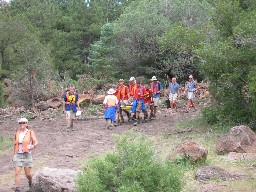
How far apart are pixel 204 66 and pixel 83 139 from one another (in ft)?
15.1

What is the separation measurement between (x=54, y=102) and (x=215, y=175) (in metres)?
17.4

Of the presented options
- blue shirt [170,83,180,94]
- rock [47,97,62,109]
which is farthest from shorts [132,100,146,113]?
rock [47,97,62,109]

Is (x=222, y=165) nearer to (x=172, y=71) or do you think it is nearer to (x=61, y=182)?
(x=61, y=182)

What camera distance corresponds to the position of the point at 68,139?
1535 centimetres

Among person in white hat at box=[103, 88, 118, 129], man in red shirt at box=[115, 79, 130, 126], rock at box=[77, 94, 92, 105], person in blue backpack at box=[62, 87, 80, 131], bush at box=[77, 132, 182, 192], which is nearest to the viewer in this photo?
bush at box=[77, 132, 182, 192]

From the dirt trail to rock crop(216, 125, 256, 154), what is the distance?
3174 mm

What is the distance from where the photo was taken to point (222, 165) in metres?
10.6

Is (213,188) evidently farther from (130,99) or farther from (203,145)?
(130,99)

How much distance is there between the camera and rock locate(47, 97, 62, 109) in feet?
83.3

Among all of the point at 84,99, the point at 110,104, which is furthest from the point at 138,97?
the point at 84,99

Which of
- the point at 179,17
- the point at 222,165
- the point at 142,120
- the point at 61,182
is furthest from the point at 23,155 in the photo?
the point at 179,17

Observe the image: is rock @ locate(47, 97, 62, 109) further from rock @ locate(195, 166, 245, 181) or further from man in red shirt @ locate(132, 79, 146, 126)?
rock @ locate(195, 166, 245, 181)

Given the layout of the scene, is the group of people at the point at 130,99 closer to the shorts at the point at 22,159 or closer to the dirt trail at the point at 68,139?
the dirt trail at the point at 68,139

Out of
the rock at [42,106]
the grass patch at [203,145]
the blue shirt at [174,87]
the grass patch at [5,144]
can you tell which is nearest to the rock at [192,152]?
the grass patch at [203,145]
